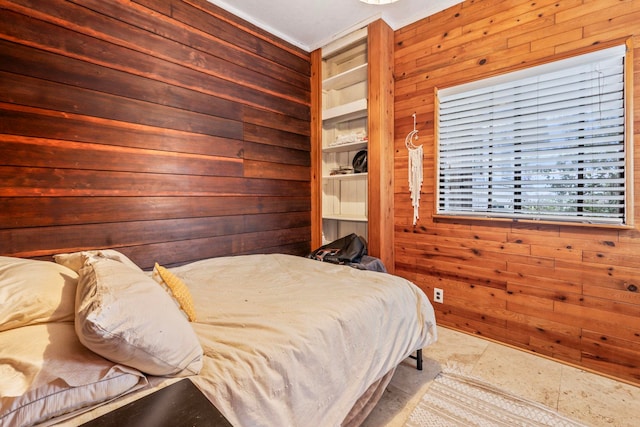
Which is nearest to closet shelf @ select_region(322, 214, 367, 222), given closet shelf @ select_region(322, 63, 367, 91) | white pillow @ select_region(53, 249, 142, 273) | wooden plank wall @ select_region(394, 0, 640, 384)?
wooden plank wall @ select_region(394, 0, 640, 384)

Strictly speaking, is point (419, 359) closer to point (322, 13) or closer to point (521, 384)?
point (521, 384)

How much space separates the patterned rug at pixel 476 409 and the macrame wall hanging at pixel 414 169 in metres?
1.42

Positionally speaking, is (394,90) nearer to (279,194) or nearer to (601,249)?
Answer: (279,194)

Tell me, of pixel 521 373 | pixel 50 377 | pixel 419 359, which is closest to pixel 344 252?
pixel 419 359

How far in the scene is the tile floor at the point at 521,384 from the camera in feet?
5.20

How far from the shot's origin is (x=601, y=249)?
1912 millimetres

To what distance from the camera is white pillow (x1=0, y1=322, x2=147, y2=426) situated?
693mm

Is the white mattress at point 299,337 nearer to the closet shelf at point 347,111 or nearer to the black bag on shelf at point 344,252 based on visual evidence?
the black bag on shelf at point 344,252

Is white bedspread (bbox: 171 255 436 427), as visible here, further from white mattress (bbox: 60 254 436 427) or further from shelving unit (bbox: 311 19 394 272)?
shelving unit (bbox: 311 19 394 272)

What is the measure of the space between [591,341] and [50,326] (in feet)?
9.51

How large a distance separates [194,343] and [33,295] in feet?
1.83

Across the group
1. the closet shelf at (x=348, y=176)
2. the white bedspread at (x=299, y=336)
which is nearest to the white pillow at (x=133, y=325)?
the white bedspread at (x=299, y=336)

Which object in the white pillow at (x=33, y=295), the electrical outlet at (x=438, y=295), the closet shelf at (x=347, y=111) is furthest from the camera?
the closet shelf at (x=347, y=111)

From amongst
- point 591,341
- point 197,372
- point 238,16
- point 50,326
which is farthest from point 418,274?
point 238,16
